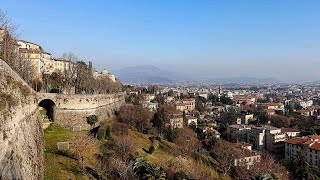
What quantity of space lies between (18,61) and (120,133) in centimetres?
1205

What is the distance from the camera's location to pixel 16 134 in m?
15.1

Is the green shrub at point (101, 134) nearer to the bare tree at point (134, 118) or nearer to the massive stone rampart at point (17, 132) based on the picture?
the massive stone rampart at point (17, 132)

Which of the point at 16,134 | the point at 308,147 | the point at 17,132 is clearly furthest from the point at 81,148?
the point at 308,147

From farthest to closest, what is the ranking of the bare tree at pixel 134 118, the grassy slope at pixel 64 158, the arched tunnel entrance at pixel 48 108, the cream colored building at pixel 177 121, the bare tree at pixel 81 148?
1. the cream colored building at pixel 177 121
2. the bare tree at pixel 134 118
3. the arched tunnel entrance at pixel 48 108
4. the bare tree at pixel 81 148
5. the grassy slope at pixel 64 158

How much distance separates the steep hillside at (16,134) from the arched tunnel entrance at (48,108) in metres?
11.5

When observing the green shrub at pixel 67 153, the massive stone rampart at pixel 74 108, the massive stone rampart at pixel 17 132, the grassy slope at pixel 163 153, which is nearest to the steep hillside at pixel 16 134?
the massive stone rampart at pixel 17 132

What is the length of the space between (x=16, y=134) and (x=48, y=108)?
59.4 feet

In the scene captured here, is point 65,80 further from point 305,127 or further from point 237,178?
point 305,127

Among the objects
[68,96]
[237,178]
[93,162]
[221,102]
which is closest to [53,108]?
[68,96]

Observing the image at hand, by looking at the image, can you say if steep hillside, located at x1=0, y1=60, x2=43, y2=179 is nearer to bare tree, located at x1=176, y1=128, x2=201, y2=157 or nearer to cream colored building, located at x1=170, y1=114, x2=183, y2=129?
bare tree, located at x1=176, y1=128, x2=201, y2=157

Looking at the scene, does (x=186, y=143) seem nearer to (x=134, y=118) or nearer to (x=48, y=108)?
(x=134, y=118)

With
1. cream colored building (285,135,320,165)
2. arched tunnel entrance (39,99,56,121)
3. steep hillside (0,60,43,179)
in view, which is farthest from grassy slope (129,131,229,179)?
cream colored building (285,135,320,165)

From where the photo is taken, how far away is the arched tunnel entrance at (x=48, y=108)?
31.8 m

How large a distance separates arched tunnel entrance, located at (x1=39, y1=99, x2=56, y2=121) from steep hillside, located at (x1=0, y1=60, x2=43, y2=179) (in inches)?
452
